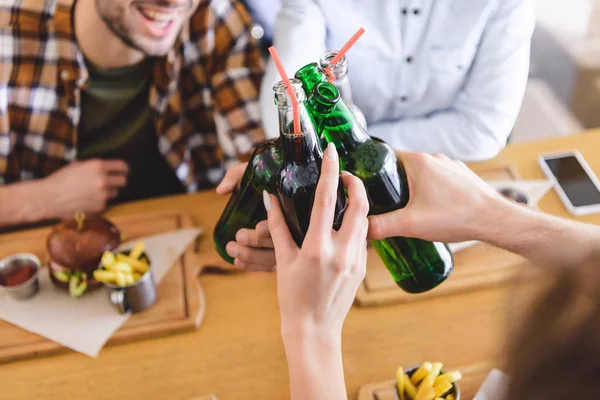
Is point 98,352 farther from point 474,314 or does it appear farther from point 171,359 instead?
point 474,314

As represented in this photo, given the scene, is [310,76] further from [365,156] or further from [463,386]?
[463,386]

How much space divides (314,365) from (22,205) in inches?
36.3

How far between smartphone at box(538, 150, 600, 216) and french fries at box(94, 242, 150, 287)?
33.2 inches

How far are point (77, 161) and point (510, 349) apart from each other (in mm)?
1258

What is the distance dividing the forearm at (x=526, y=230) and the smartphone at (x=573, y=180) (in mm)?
385

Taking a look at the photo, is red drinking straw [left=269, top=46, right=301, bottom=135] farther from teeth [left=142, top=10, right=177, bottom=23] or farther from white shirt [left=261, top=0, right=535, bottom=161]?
teeth [left=142, top=10, right=177, bottom=23]

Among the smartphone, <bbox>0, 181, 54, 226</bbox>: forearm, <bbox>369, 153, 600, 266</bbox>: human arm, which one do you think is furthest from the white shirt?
<bbox>0, 181, 54, 226</bbox>: forearm

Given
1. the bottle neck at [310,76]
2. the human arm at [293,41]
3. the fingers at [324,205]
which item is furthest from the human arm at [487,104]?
the fingers at [324,205]

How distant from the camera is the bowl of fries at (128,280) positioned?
0.98 meters

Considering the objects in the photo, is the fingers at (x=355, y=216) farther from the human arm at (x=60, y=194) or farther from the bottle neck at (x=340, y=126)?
the human arm at (x=60, y=194)

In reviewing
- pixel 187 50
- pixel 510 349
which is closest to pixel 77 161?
pixel 187 50

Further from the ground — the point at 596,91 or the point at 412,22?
the point at 412,22

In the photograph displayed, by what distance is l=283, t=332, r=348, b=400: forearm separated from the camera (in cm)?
65

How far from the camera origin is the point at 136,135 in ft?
4.82
